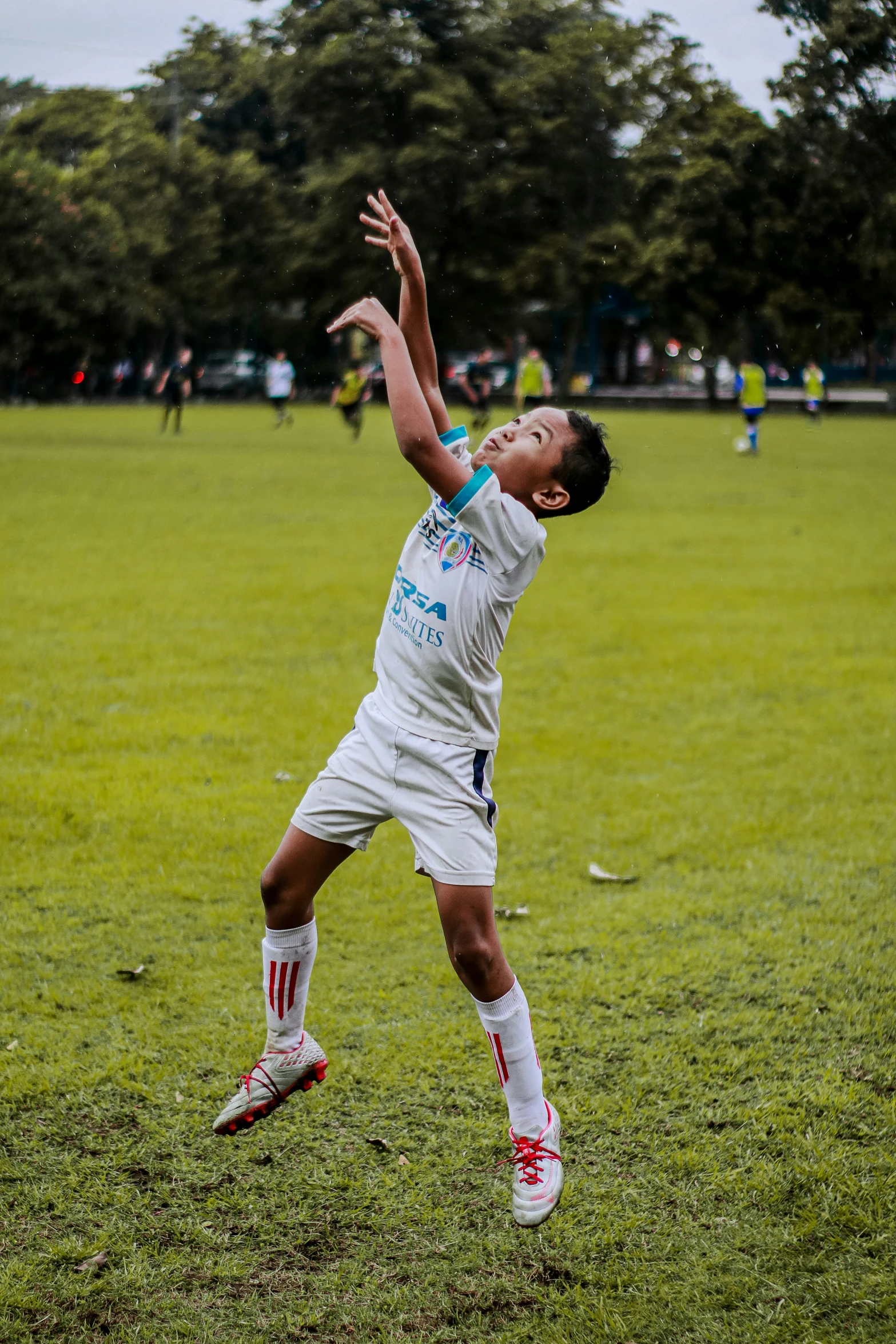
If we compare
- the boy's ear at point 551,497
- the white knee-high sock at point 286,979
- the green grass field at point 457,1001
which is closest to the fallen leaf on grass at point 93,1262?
the green grass field at point 457,1001

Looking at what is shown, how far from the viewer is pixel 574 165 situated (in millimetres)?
16000

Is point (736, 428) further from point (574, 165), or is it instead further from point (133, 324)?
point (574, 165)

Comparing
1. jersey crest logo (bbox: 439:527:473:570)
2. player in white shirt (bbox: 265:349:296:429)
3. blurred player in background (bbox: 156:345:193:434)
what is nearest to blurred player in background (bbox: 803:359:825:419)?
player in white shirt (bbox: 265:349:296:429)

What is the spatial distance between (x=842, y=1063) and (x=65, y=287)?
20.5m

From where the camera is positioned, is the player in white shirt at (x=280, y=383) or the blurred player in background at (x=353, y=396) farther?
the player in white shirt at (x=280, y=383)

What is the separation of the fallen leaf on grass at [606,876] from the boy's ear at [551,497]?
8.22 feet

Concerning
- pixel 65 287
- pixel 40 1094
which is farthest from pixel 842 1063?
pixel 65 287

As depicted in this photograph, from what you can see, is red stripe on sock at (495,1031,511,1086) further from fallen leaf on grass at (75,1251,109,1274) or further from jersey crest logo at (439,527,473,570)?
jersey crest logo at (439,527,473,570)

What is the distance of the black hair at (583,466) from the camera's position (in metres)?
2.77

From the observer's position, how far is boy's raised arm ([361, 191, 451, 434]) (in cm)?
281

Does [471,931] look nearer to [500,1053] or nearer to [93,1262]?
[500,1053]

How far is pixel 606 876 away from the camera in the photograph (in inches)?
195

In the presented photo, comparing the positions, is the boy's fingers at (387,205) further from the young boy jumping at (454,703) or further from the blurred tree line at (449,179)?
the blurred tree line at (449,179)

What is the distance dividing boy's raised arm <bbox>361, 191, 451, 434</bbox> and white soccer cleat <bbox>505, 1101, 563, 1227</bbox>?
1.62 m
